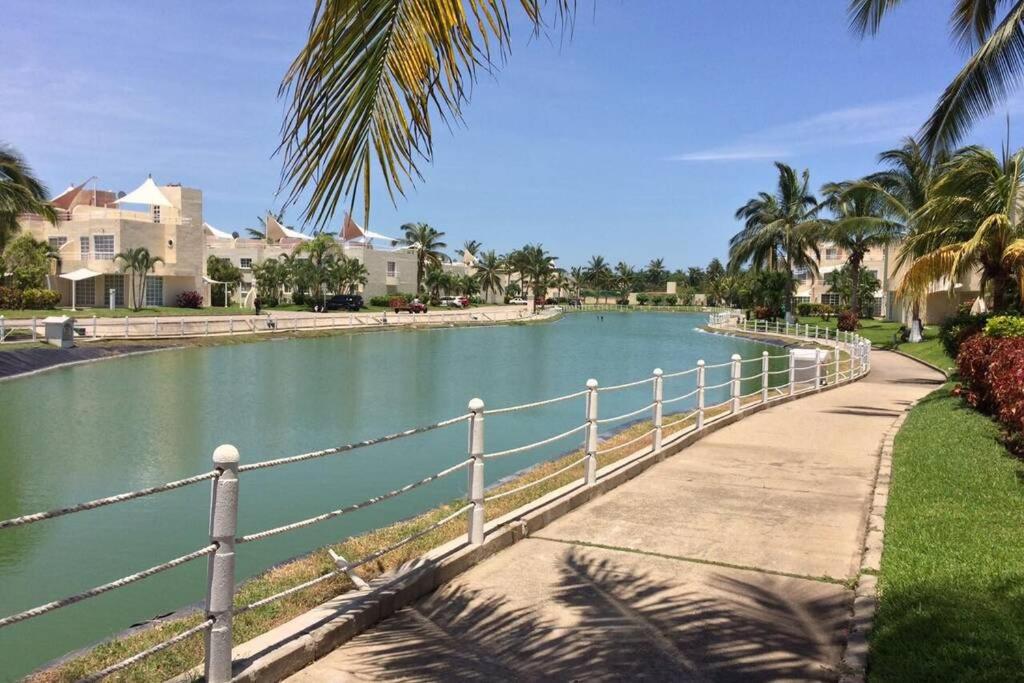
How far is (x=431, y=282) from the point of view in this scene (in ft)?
310

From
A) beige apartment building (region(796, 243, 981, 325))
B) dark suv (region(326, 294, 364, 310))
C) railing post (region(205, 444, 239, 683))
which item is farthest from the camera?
dark suv (region(326, 294, 364, 310))

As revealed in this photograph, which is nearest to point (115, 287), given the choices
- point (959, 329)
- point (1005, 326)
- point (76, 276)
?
point (76, 276)

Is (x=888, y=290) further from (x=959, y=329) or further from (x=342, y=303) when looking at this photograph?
(x=342, y=303)

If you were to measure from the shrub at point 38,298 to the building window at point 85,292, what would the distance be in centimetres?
603

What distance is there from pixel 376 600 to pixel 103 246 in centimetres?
6057

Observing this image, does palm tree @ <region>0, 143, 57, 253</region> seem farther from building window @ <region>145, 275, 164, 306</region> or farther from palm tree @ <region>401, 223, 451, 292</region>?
palm tree @ <region>401, 223, 451, 292</region>

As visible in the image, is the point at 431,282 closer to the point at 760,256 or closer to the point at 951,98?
the point at 760,256

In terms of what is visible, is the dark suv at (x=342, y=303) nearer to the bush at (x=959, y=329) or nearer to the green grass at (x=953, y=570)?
the bush at (x=959, y=329)

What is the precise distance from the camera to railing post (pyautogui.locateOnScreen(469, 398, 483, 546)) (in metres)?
6.39

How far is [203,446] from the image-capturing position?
1576 centimetres

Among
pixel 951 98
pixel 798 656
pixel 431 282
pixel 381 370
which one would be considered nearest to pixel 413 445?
pixel 951 98

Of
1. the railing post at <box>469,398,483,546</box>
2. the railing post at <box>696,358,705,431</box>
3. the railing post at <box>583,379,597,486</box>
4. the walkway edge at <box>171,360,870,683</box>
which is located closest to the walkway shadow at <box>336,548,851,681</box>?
the walkway edge at <box>171,360,870,683</box>

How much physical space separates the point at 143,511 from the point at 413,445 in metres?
5.77

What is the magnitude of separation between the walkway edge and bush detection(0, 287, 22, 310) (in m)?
50.9
